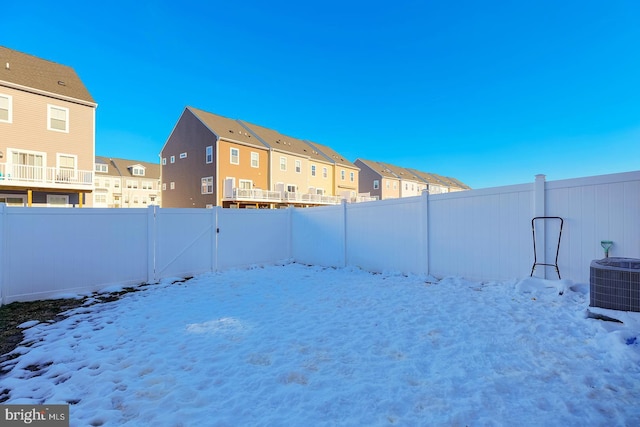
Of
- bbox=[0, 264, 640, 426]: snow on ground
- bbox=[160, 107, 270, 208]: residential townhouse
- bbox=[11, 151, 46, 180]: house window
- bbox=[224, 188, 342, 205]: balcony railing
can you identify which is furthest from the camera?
bbox=[160, 107, 270, 208]: residential townhouse

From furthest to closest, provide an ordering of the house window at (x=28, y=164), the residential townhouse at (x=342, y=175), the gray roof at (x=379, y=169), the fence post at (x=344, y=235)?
the gray roof at (x=379, y=169) → the residential townhouse at (x=342, y=175) → the house window at (x=28, y=164) → the fence post at (x=344, y=235)

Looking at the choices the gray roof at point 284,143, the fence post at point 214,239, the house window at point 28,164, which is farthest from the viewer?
the gray roof at point 284,143

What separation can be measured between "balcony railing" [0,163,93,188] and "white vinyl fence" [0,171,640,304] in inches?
537

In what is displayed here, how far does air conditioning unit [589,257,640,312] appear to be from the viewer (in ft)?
11.5

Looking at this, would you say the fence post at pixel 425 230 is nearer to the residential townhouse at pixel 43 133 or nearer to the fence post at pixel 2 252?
the fence post at pixel 2 252

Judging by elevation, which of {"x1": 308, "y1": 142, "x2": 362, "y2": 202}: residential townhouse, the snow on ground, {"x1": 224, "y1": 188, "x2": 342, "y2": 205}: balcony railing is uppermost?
{"x1": 308, "y1": 142, "x2": 362, "y2": 202}: residential townhouse

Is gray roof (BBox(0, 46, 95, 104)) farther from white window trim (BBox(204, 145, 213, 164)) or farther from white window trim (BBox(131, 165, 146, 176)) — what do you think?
white window trim (BBox(131, 165, 146, 176))

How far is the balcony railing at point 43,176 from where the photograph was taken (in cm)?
1499

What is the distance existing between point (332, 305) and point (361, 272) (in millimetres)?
3415

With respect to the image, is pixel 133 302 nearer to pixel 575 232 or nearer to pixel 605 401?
pixel 605 401

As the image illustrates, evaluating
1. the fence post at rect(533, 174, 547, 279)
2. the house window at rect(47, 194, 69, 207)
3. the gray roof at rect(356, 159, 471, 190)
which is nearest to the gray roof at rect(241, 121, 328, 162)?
the gray roof at rect(356, 159, 471, 190)

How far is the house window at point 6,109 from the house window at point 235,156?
43.1 feet

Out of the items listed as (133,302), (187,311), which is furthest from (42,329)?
(187,311)

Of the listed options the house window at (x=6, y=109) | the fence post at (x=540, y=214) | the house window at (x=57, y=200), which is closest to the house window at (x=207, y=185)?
the house window at (x=57, y=200)
